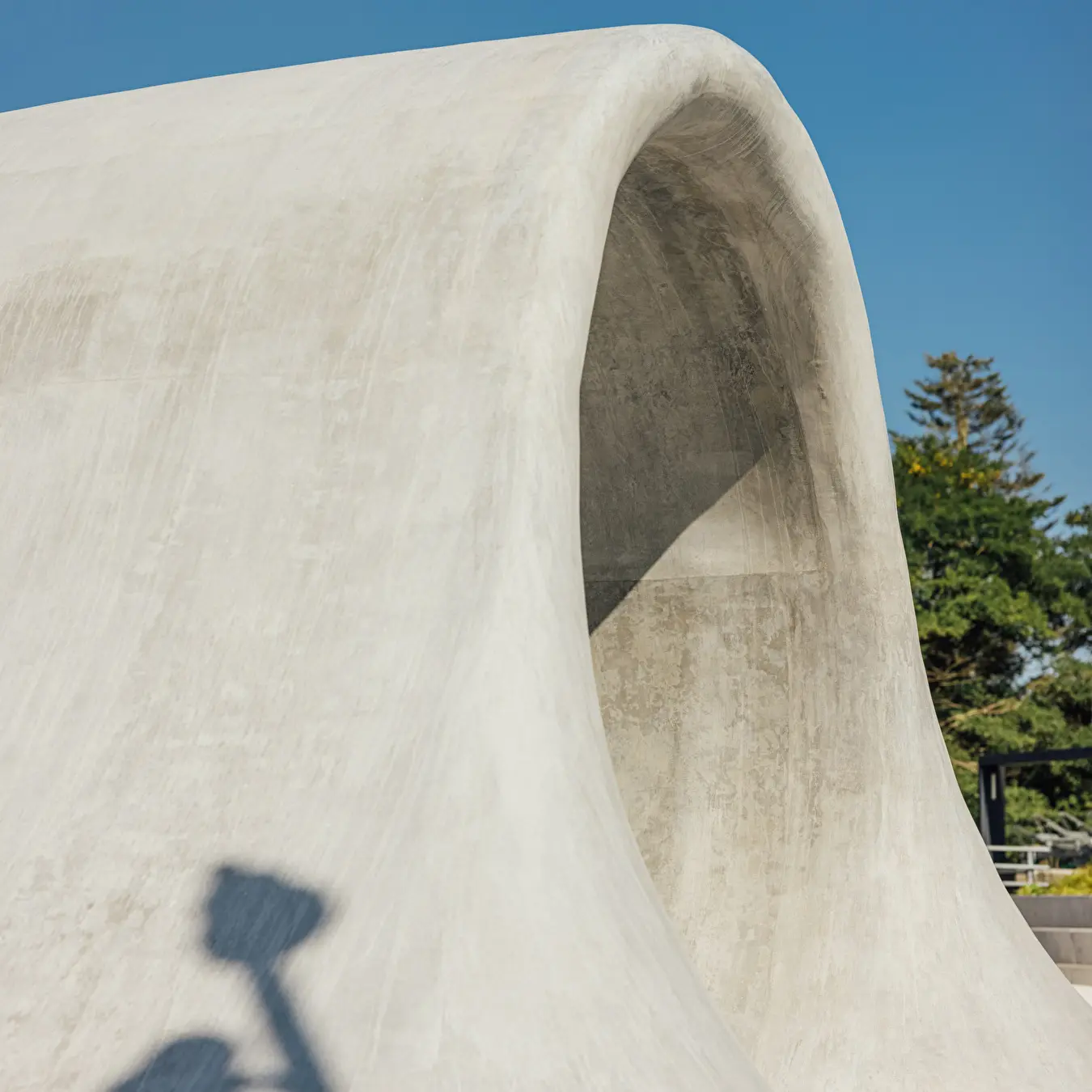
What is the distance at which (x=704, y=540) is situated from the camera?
28.5ft

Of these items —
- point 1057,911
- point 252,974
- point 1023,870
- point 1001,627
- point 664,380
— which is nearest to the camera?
point 252,974

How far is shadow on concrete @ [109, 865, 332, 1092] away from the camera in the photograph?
3193 mm

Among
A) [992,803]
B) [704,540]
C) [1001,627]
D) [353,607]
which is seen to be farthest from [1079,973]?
[1001,627]

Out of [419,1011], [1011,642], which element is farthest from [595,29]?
[1011,642]

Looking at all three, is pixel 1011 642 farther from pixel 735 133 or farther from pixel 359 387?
pixel 359 387

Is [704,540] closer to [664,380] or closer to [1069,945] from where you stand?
[664,380]

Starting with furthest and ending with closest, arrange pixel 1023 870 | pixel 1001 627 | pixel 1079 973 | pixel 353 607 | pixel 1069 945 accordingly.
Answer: pixel 1001 627 → pixel 1023 870 → pixel 1069 945 → pixel 1079 973 → pixel 353 607

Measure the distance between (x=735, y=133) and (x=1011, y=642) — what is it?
26.6 meters

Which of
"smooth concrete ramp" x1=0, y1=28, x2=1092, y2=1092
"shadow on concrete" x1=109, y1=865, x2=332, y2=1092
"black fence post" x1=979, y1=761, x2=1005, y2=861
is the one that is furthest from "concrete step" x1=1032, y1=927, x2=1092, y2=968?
"shadow on concrete" x1=109, y1=865, x2=332, y2=1092

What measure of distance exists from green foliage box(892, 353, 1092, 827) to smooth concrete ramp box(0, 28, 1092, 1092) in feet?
77.5

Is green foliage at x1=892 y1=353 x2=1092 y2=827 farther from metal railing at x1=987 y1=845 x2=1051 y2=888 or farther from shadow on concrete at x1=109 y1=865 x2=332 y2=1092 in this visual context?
shadow on concrete at x1=109 y1=865 x2=332 y2=1092

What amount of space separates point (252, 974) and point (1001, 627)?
29.5 m

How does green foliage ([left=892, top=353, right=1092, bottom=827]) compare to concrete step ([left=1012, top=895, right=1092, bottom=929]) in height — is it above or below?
above

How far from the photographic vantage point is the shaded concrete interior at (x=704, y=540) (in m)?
7.72
